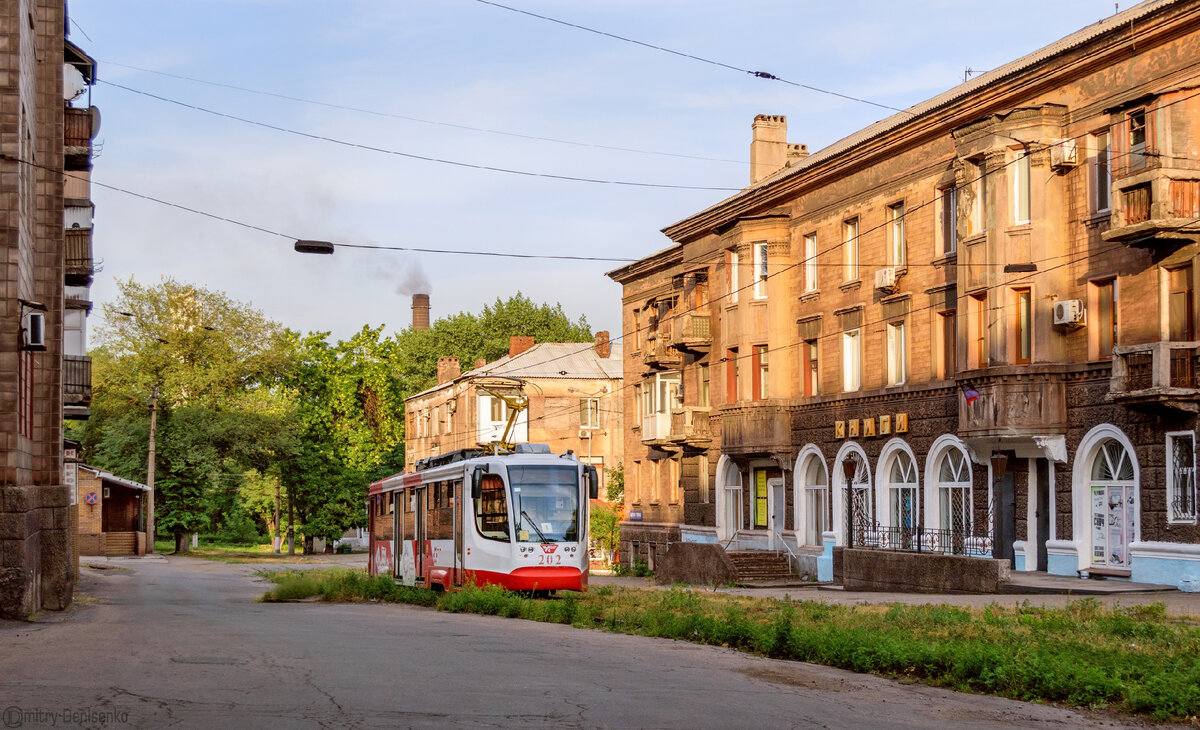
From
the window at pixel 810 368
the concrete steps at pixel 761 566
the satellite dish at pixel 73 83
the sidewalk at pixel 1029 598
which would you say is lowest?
the concrete steps at pixel 761 566

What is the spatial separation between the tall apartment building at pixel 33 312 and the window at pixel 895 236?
67.2ft

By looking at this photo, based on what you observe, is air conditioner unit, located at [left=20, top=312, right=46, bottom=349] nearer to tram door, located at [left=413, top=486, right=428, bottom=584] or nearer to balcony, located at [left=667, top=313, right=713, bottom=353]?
tram door, located at [left=413, top=486, right=428, bottom=584]

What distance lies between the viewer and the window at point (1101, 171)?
27953 mm

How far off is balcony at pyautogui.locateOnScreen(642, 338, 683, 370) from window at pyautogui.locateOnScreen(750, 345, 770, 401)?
6.52 metres

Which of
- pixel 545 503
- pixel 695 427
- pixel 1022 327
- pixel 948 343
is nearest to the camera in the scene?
pixel 545 503

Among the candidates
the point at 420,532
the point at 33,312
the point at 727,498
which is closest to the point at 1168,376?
the point at 420,532

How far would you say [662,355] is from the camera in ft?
159

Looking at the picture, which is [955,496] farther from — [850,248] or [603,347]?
[603,347]

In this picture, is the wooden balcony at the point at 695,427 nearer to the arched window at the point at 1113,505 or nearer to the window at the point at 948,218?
the window at the point at 948,218

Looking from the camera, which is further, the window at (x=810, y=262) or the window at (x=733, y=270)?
the window at (x=733, y=270)

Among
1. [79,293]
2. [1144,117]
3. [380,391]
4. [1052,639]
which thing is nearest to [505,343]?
[380,391]

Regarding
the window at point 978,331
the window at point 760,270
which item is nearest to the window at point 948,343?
the window at point 978,331

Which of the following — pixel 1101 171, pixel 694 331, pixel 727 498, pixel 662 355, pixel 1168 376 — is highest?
pixel 1101 171

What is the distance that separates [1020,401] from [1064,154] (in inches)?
210
